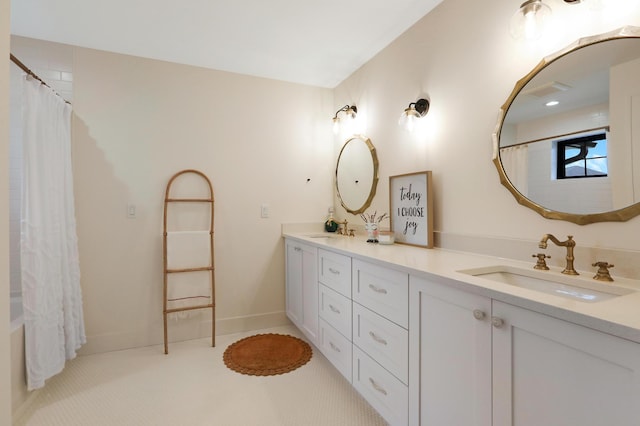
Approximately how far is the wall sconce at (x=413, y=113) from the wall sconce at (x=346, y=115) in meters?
0.75

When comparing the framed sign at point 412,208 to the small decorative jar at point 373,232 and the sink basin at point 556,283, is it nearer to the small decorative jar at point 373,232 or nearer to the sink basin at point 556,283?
the small decorative jar at point 373,232

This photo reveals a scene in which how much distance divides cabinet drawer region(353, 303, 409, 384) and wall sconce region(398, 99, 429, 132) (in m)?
1.19

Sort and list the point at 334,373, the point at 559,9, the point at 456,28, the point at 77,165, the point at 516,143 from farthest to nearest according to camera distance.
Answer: the point at 77,165, the point at 334,373, the point at 456,28, the point at 516,143, the point at 559,9

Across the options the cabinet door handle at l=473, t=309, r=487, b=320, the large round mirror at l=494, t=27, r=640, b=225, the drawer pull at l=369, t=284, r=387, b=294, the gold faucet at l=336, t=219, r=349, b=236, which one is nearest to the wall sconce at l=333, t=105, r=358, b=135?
the gold faucet at l=336, t=219, r=349, b=236

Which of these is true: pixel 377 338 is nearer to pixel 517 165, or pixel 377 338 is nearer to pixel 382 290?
pixel 382 290

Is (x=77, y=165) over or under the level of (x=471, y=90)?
under

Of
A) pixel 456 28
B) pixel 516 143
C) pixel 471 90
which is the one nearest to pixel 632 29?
pixel 516 143

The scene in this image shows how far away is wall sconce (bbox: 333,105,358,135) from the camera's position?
2.71 m

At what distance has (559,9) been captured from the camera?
1.29 metres

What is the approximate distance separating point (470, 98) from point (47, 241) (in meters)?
2.56

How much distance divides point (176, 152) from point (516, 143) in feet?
8.00

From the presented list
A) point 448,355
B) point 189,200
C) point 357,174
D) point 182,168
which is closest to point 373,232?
point 357,174

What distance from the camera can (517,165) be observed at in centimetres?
145

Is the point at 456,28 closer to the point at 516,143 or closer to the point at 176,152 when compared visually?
the point at 516,143
